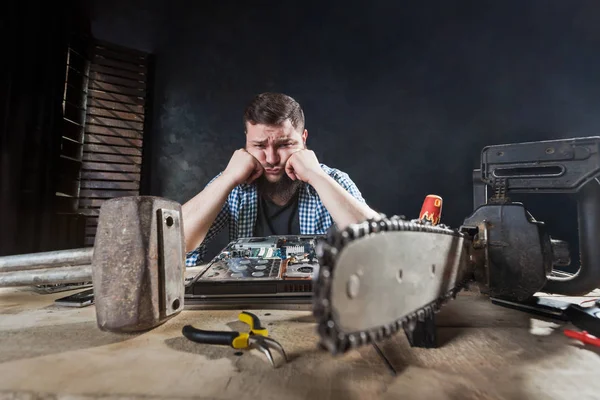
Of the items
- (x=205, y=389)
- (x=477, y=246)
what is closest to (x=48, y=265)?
(x=205, y=389)

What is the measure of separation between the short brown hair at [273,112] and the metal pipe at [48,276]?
4.38 feet

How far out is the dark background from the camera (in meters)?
2.26

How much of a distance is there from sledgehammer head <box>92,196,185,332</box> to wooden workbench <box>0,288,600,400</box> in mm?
58

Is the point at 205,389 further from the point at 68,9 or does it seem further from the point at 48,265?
the point at 68,9

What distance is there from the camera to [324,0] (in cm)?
273

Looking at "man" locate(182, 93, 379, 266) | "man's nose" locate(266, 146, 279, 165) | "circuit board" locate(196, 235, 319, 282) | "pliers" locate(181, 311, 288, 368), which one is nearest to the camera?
"pliers" locate(181, 311, 288, 368)

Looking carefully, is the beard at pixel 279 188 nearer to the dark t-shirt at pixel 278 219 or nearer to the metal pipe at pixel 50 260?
the dark t-shirt at pixel 278 219

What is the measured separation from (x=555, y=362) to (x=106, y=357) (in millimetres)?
755

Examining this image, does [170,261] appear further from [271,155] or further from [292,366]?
[271,155]

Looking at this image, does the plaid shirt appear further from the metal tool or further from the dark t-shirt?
the metal tool

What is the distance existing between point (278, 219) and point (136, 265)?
1.53 m

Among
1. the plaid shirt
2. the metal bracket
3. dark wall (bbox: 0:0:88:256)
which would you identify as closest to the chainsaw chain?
the metal bracket

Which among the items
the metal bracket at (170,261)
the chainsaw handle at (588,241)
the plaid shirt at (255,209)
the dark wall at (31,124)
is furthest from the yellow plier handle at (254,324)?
the dark wall at (31,124)

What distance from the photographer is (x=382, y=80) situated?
2.62 m
